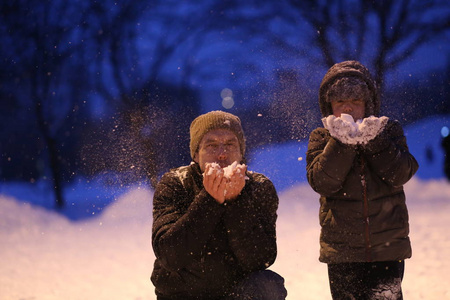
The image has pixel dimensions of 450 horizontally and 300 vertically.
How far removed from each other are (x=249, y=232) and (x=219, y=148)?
432mm

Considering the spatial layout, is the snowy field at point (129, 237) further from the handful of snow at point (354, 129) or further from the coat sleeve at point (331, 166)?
the handful of snow at point (354, 129)

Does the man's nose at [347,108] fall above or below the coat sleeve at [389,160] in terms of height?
above

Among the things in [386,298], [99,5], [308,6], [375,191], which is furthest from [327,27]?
[386,298]

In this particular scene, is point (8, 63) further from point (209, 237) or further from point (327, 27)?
point (209, 237)

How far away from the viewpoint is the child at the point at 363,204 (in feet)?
7.50

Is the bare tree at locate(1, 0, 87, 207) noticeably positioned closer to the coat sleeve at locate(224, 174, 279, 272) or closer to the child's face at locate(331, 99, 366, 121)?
the child's face at locate(331, 99, 366, 121)

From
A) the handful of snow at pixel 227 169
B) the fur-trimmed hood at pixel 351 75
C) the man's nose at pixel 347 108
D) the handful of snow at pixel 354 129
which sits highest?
the fur-trimmed hood at pixel 351 75

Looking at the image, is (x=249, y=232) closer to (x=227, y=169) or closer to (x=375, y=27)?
(x=227, y=169)

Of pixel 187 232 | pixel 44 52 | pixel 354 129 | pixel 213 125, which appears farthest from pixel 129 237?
pixel 354 129

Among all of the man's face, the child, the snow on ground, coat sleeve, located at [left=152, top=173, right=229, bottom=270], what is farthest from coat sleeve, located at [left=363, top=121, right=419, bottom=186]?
the snow on ground

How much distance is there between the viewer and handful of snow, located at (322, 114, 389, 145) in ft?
7.37

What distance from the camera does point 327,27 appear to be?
525 cm

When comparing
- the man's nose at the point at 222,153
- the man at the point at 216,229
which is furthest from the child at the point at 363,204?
the man's nose at the point at 222,153

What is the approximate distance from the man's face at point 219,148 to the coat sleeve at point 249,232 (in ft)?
0.55
